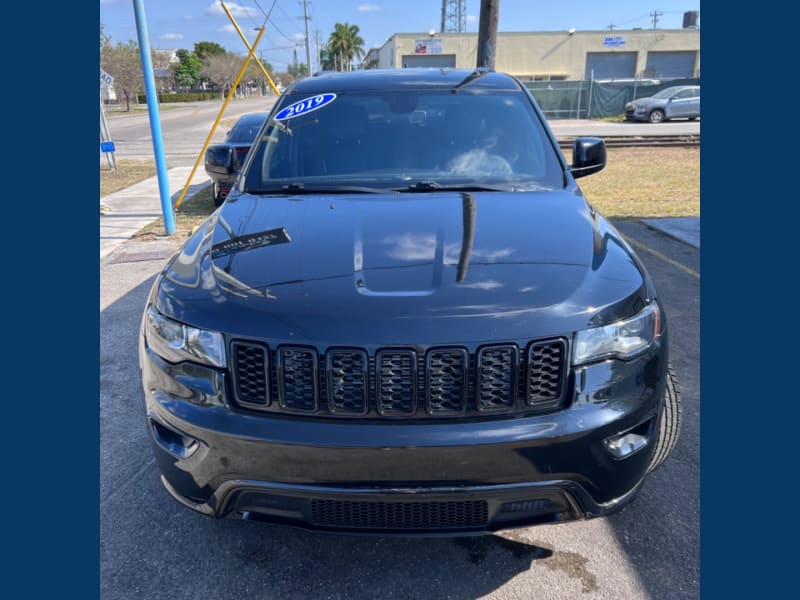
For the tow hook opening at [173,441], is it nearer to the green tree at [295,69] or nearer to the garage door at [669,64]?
the garage door at [669,64]

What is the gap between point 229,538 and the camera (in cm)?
256

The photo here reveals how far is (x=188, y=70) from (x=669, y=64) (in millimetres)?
67563

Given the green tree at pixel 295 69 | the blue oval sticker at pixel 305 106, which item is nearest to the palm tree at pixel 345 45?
the green tree at pixel 295 69

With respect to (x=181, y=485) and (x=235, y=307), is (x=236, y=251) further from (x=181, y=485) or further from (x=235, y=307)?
(x=181, y=485)

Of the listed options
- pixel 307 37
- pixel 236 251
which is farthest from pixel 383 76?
pixel 307 37

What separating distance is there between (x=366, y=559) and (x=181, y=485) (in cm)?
81

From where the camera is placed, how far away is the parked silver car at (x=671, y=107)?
27766mm

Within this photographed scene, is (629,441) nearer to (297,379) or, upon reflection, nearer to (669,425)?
(669,425)

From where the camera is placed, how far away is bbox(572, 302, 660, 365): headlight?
196cm

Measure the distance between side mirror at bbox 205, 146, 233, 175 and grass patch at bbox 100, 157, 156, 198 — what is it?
28.5 ft

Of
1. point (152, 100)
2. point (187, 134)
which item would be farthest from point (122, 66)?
point (152, 100)

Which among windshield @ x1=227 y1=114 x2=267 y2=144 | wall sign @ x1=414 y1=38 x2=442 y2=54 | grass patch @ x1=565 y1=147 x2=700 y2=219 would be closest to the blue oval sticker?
grass patch @ x1=565 y1=147 x2=700 y2=219

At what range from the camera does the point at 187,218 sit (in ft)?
30.8

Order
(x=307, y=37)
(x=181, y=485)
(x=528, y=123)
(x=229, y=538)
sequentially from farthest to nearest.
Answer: (x=307, y=37), (x=528, y=123), (x=229, y=538), (x=181, y=485)
